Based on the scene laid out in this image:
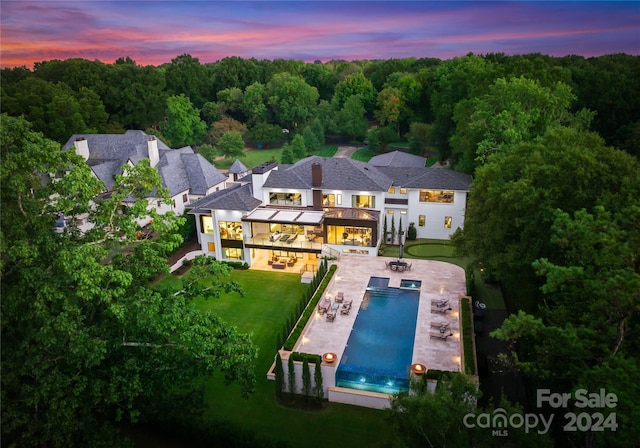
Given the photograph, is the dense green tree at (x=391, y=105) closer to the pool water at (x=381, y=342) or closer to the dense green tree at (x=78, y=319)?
the pool water at (x=381, y=342)

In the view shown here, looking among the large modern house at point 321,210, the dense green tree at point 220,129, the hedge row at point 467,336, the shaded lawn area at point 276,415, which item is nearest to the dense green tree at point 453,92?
A: the large modern house at point 321,210

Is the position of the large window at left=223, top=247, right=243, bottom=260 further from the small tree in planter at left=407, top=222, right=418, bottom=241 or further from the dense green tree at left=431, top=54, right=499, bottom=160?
the dense green tree at left=431, top=54, right=499, bottom=160

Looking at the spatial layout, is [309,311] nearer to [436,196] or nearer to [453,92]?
[436,196]

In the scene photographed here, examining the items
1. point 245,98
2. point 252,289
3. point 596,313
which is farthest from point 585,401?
point 245,98

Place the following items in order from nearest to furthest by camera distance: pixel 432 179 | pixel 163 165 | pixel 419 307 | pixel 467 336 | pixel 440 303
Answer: pixel 467 336 < pixel 440 303 < pixel 419 307 < pixel 432 179 < pixel 163 165

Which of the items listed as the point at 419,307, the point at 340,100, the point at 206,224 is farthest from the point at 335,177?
the point at 340,100

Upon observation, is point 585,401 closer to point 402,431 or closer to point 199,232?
point 402,431
